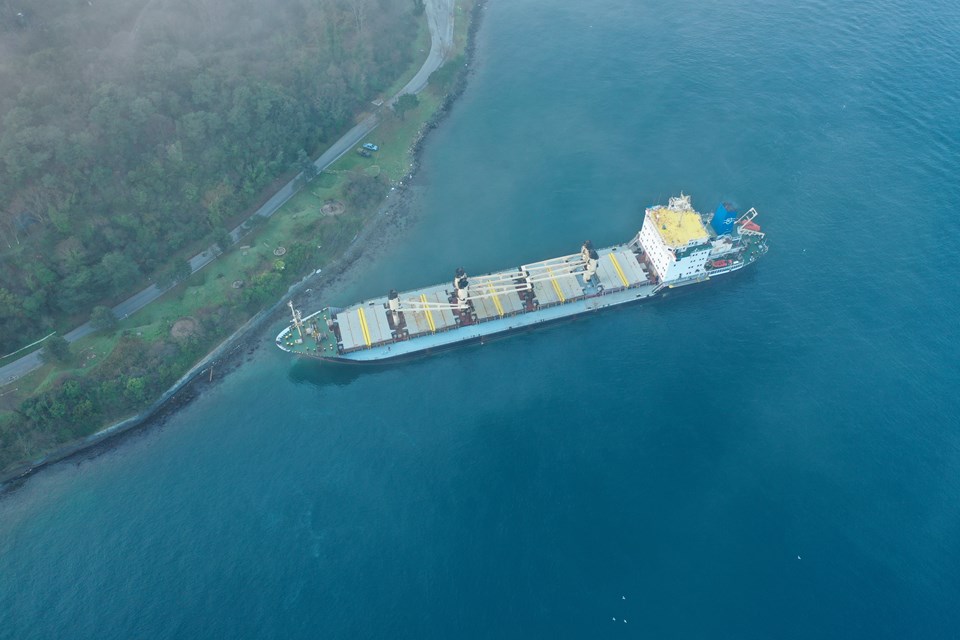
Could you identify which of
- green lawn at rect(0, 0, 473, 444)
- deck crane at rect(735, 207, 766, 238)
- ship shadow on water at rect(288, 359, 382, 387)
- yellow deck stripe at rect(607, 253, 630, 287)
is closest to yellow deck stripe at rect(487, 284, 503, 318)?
ship shadow on water at rect(288, 359, 382, 387)

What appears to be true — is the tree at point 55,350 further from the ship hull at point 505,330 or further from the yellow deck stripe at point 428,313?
the yellow deck stripe at point 428,313

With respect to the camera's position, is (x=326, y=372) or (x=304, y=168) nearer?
(x=326, y=372)

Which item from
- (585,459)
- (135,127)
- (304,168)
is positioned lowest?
(585,459)

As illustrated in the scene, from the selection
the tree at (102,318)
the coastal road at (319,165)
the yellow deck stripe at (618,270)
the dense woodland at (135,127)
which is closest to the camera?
the coastal road at (319,165)

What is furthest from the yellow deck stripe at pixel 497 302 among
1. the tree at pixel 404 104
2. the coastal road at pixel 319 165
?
the tree at pixel 404 104

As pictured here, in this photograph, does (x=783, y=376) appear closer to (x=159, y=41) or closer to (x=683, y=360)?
(x=683, y=360)

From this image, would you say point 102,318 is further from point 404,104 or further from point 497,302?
point 404,104

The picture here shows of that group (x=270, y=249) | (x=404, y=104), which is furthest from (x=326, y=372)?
(x=404, y=104)
